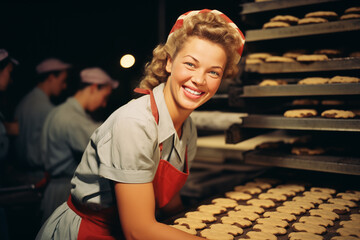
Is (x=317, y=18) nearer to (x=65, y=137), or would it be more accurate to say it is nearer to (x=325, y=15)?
(x=325, y=15)

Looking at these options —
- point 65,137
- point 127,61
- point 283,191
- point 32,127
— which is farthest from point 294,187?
point 127,61

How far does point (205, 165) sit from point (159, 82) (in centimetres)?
297

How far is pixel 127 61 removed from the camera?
595 centimetres

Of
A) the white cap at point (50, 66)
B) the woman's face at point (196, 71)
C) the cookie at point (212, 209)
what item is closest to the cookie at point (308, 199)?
the cookie at point (212, 209)

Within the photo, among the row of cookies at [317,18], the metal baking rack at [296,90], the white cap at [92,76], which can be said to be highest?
the row of cookies at [317,18]

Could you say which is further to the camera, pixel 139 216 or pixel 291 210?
pixel 291 210

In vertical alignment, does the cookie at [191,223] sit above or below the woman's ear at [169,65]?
below

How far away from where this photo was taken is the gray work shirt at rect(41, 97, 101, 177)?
3.66 m

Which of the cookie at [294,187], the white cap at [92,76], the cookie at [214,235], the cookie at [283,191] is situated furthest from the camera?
the white cap at [92,76]

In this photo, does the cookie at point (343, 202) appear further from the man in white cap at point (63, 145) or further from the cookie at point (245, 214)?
the man in white cap at point (63, 145)

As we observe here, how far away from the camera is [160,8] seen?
6484 millimetres

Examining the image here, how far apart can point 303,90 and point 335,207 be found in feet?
2.73

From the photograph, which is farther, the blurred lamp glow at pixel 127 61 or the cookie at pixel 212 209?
the blurred lamp glow at pixel 127 61

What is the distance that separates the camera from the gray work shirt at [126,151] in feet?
4.91
